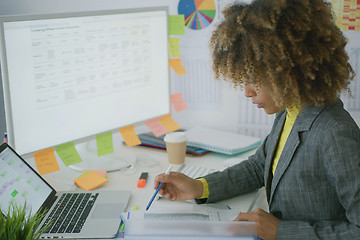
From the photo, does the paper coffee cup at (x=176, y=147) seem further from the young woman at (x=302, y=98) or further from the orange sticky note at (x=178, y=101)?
the young woman at (x=302, y=98)

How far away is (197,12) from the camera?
159cm

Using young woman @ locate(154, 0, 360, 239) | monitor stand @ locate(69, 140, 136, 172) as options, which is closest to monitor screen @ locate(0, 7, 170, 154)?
monitor stand @ locate(69, 140, 136, 172)

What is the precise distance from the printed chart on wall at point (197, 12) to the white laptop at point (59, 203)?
2.47ft

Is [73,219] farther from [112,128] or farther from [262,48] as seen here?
[262,48]

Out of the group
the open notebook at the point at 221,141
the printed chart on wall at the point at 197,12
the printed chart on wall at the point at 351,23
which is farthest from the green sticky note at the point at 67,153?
the printed chart on wall at the point at 351,23

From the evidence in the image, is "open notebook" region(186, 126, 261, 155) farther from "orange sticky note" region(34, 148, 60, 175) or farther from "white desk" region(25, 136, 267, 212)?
"orange sticky note" region(34, 148, 60, 175)

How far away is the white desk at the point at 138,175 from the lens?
1.12 m

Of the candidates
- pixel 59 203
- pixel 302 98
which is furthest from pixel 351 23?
pixel 59 203

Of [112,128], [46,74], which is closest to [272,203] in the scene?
[112,128]

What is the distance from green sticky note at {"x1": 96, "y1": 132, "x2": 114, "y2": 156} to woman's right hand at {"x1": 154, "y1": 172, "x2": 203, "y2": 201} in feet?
1.11

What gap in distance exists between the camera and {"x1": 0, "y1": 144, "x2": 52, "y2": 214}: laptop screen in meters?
0.94

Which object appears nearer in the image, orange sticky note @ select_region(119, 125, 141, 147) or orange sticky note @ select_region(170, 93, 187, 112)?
orange sticky note @ select_region(119, 125, 141, 147)

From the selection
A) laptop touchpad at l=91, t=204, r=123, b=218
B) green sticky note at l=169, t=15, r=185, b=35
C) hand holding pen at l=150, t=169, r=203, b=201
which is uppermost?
green sticky note at l=169, t=15, r=185, b=35

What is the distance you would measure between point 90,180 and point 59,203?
18 centimetres
